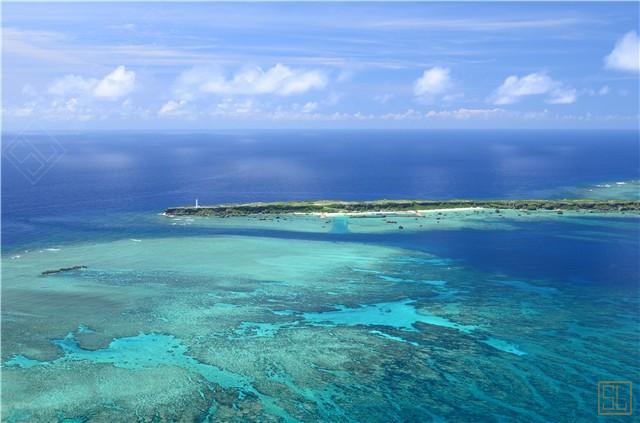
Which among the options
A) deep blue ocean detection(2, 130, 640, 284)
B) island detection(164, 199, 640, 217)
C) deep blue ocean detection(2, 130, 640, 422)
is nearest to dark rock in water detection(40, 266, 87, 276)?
deep blue ocean detection(2, 130, 640, 422)

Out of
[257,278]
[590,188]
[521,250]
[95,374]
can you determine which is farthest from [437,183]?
[95,374]

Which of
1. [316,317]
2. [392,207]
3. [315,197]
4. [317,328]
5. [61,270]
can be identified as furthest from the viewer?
[315,197]

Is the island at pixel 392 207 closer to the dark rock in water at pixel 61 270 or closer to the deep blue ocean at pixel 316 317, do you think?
the deep blue ocean at pixel 316 317

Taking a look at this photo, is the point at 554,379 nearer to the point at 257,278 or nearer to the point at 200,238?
the point at 257,278

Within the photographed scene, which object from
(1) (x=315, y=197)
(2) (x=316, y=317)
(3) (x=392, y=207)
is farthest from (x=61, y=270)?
(1) (x=315, y=197)

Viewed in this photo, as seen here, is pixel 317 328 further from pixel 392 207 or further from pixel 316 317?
pixel 392 207

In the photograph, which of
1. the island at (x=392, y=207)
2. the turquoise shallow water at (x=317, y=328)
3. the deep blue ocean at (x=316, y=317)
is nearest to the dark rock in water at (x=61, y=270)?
the deep blue ocean at (x=316, y=317)

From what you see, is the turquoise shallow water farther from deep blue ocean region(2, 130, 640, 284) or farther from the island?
the island
